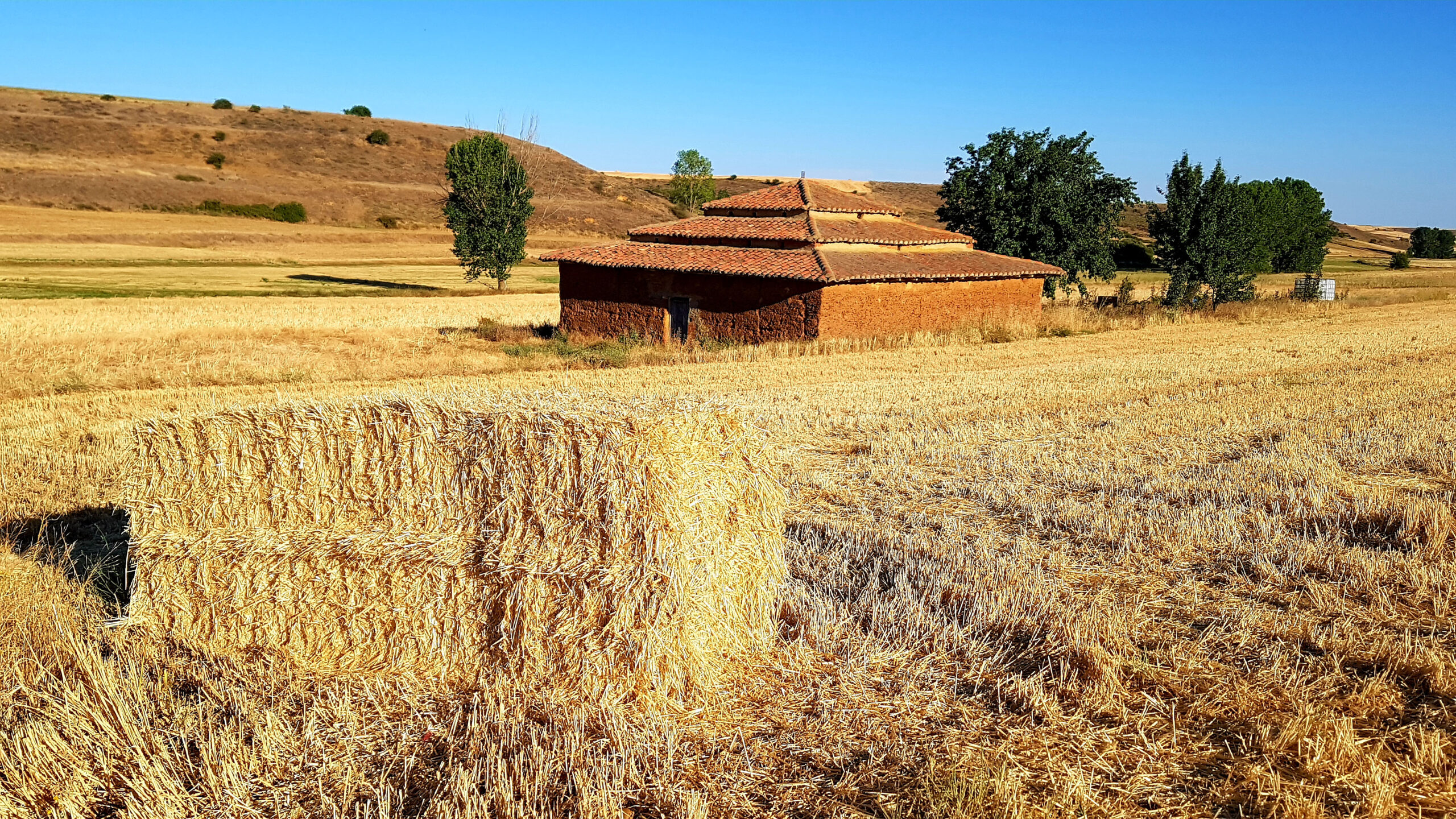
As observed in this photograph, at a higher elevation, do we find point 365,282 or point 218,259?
point 218,259

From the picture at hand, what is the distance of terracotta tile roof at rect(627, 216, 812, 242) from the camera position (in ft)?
87.2

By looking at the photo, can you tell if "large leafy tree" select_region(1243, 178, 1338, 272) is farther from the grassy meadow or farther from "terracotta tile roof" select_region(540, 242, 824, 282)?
the grassy meadow

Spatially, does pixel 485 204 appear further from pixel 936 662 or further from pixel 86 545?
pixel 936 662

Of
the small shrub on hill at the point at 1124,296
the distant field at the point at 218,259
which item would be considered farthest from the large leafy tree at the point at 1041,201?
the distant field at the point at 218,259

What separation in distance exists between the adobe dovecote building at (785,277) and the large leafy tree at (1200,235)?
915 centimetres

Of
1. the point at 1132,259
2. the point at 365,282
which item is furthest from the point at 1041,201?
the point at 1132,259

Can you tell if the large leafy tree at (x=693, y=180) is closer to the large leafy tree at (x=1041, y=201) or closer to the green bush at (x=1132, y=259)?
the green bush at (x=1132, y=259)

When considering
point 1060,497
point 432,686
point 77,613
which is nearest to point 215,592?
point 77,613

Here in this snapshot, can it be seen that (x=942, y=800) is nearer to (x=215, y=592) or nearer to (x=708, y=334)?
(x=215, y=592)

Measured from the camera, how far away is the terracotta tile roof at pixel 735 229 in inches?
1047

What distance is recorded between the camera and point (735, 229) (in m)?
28.0

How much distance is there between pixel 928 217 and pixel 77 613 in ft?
402

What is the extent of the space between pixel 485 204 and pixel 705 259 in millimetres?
22336

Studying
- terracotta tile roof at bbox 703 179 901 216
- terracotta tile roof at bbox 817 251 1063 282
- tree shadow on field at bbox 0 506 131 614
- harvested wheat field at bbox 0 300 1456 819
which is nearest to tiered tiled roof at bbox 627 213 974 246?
terracotta tile roof at bbox 703 179 901 216
